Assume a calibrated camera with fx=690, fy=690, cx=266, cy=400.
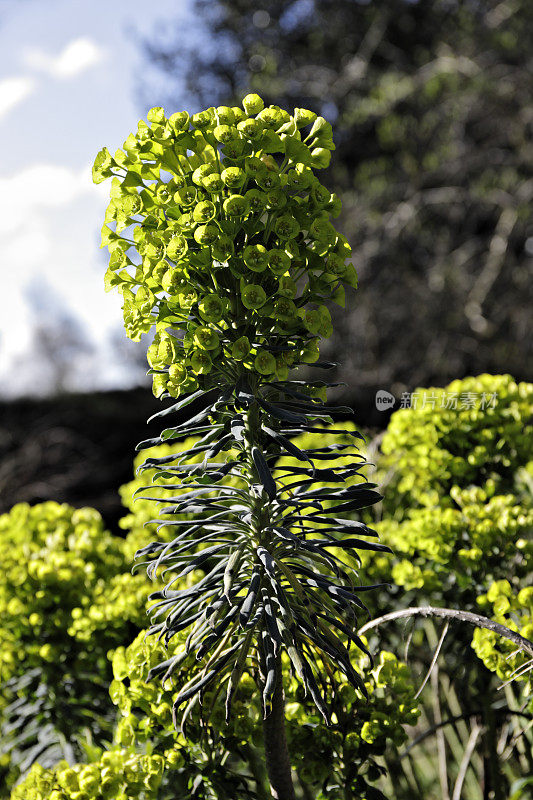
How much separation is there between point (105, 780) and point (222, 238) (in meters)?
0.96

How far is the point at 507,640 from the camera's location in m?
1.41

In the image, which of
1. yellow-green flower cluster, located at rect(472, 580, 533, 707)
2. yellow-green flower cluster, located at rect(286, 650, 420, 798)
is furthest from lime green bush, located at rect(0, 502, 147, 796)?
yellow-green flower cluster, located at rect(472, 580, 533, 707)

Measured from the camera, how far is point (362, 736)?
4.29 feet

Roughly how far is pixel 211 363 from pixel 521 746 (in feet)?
4.95

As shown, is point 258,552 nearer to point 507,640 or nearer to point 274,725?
point 274,725

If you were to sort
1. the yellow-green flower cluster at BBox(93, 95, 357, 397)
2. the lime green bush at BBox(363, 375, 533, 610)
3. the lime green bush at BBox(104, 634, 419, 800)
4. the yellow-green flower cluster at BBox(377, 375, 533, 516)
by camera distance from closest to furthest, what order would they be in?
1. the yellow-green flower cluster at BBox(93, 95, 357, 397)
2. the lime green bush at BBox(104, 634, 419, 800)
3. the lime green bush at BBox(363, 375, 533, 610)
4. the yellow-green flower cluster at BBox(377, 375, 533, 516)

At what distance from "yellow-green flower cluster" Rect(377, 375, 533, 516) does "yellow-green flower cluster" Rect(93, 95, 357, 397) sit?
91cm

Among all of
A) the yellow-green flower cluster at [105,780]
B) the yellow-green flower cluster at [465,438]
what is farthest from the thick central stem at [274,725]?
the yellow-green flower cluster at [465,438]

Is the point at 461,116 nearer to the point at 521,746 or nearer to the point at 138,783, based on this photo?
the point at 521,746

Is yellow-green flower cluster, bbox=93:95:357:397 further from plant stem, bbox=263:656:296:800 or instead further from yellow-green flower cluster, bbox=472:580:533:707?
yellow-green flower cluster, bbox=472:580:533:707

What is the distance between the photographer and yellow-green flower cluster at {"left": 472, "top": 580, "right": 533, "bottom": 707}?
4.58 ft

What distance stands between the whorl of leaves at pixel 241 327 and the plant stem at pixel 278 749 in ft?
0.18

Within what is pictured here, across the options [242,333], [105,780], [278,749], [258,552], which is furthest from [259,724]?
[242,333]

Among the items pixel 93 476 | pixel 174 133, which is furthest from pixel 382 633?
pixel 93 476
